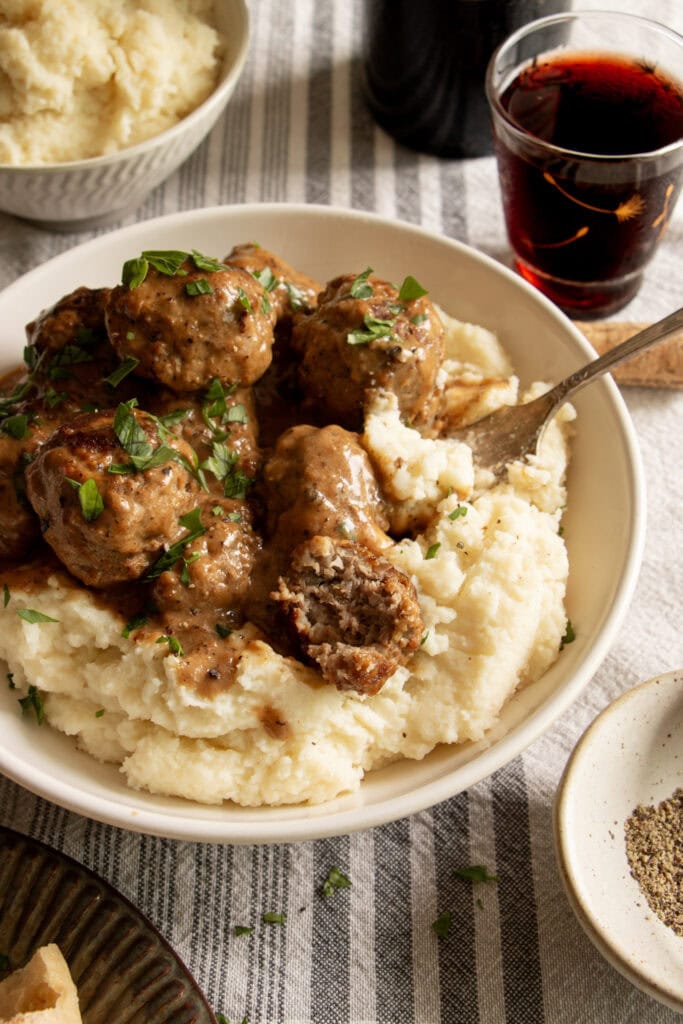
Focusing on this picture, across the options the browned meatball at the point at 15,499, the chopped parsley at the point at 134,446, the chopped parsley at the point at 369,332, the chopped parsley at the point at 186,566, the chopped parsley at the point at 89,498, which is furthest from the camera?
the chopped parsley at the point at 369,332

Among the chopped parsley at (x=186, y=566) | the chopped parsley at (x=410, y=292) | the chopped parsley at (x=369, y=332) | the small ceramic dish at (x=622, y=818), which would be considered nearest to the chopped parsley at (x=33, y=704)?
the chopped parsley at (x=186, y=566)

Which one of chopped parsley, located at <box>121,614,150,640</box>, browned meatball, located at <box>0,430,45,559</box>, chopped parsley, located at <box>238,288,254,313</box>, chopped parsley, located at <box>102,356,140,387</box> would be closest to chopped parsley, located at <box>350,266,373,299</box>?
chopped parsley, located at <box>238,288,254,313</box>

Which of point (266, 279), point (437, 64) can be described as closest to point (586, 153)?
point (437, 64)

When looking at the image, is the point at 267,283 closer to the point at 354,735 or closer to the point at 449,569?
the point at 449,569

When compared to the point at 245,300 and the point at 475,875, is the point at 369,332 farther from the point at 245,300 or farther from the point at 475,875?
the point at 475,875

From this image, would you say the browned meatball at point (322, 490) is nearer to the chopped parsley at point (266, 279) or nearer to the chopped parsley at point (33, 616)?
the chopped parsley at point (266, 279)

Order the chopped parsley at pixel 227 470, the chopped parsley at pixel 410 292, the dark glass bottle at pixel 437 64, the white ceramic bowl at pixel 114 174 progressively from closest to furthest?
the chopped parsley at pixel 227 470
the chopped parsley at pixel 410 292
the white ceramic bowl at pixel 114 174
the dark glass bottle at pixel 437 64
